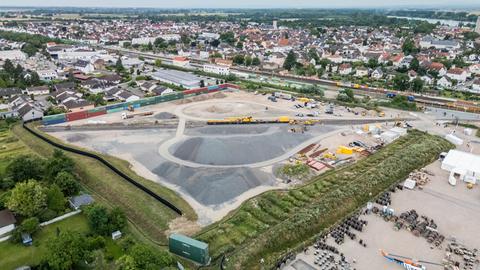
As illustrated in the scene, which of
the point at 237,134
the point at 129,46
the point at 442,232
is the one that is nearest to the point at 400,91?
the point at 237,134

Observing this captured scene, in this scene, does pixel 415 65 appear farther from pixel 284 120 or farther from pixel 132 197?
pixel 132 197

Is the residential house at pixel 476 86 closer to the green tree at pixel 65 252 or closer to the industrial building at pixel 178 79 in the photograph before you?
the industrial building at pixel 178 79

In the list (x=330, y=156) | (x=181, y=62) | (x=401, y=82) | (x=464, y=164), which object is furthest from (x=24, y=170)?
(x=181, y=62)

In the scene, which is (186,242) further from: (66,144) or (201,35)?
(201,35)

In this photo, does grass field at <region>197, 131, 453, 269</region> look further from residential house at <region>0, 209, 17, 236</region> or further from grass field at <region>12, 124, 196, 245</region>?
residential house at <region>0, 209, 17, 236</region>

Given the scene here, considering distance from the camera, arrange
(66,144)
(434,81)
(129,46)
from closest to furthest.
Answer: (66,144), (434,81), (129,46)

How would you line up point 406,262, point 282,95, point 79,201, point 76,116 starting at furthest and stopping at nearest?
1. point 282,95
2. point 76,116
3. point 79,201
4. point 406,262

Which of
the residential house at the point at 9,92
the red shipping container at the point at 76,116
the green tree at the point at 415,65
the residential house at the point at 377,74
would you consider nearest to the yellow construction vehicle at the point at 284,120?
the red shipping container at the point at 76,116

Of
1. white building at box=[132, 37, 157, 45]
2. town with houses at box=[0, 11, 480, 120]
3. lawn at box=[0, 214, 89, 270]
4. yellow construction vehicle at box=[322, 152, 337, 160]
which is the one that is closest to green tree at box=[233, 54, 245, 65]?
town with houses at box=[0, 11, 480, 120]
